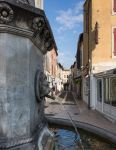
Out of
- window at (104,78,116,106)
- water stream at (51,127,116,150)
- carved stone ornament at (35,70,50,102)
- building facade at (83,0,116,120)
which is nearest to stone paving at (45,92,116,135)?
water stream at (51,127,116,150)

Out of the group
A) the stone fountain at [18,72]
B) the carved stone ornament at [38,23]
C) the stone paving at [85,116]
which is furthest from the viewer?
the stone paving at [85,116]

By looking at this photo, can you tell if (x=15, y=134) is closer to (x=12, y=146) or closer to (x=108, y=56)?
(x=12, y=146)

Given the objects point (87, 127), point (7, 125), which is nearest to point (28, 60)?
point (7, 125)

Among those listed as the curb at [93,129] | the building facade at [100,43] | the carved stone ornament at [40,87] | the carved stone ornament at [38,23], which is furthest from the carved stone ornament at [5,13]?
the building facade at [100,43]

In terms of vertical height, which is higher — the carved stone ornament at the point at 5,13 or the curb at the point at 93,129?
the carved stone ornament at the point at 5,13

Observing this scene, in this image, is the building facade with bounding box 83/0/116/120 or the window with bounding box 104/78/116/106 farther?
the building facade with bounding box 83/0/116/120

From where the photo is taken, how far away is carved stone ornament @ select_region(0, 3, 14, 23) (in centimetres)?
448

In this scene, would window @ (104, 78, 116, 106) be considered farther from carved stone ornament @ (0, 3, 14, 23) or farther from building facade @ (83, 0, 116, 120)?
carved stone ornament @ (0, 3, 14, 23)

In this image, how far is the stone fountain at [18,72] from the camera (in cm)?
470

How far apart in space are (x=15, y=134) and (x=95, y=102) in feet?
53.4

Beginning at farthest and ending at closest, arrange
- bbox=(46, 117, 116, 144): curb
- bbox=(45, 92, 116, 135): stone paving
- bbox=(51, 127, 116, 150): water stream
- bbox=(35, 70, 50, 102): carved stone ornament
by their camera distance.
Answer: bbox=(45, 92, 116, 135): stone paving → bbox=(46, 117, 116, 144): curb → bbox=(51, 127, 116, 150): water stream → bbox=(35, 70, 50, 102): carved stone ornament

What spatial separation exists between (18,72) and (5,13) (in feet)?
3.17

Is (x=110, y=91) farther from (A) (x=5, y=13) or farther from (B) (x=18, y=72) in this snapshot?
(A) (x=5, y=13)

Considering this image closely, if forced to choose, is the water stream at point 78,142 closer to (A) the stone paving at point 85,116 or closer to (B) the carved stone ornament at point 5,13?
(A) the stone paving at point 85,116
